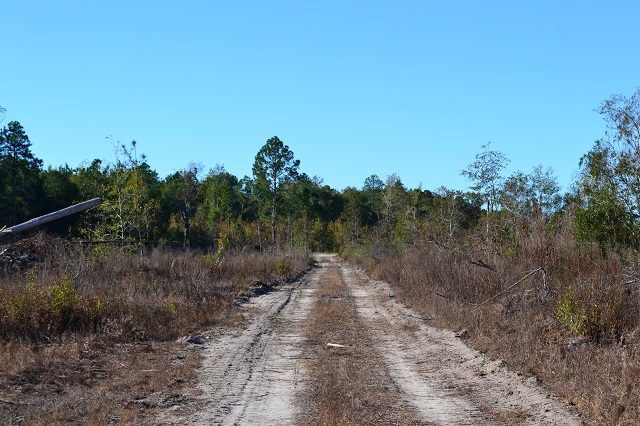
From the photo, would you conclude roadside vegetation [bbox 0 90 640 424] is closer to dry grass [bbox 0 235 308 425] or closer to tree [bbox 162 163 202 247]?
dry grass [bbox 0 235 308 425]

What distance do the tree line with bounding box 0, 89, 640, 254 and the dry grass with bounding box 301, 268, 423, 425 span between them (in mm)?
5502

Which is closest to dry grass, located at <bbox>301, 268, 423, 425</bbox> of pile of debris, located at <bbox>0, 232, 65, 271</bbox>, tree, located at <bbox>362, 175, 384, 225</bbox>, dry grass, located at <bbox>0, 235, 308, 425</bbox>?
dry grass, located at <bbox>0, 235, 308, 425</bbox>

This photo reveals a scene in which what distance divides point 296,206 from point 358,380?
59.6 metres

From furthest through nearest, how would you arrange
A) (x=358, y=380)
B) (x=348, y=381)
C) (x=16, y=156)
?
(x=16, y=156), (x=358, y=380), (x=348, y=381)

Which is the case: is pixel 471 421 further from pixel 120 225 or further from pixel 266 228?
pixel 266 228

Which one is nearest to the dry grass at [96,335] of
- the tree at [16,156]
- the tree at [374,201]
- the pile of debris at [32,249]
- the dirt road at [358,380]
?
the pile of debris at [32,249]

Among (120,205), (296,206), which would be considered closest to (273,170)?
(296,206)

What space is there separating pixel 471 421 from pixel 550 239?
9185 millimetres

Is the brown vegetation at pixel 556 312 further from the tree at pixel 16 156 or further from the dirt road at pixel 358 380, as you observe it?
the tree at pixel 16 156

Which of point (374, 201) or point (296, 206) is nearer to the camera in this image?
point (296, 206)

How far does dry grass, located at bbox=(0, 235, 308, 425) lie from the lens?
857cm

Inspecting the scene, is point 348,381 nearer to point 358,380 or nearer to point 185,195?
point 358,380

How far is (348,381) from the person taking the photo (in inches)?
400

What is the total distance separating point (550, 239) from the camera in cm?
1614
